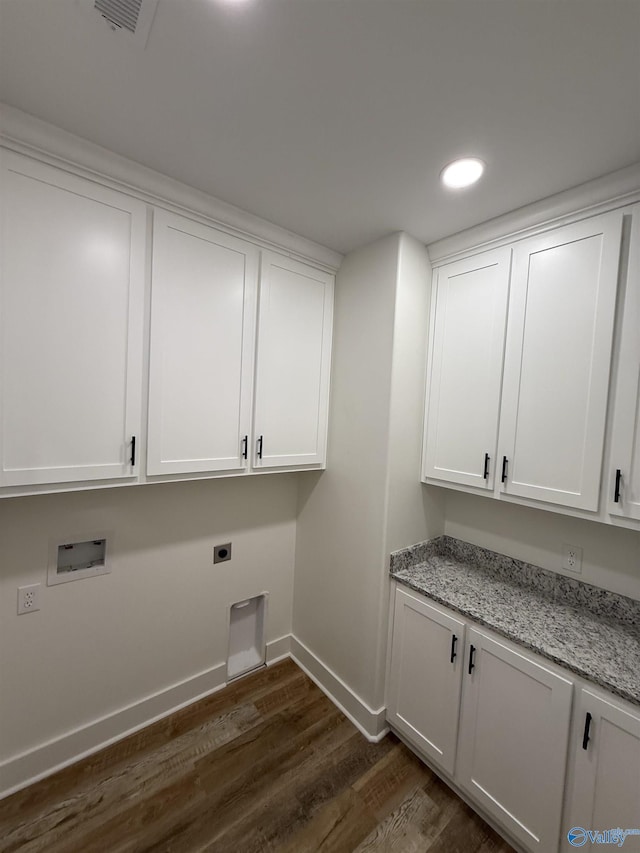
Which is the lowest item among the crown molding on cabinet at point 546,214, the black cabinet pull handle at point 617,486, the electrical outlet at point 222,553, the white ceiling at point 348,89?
the electrical outlet at point 222,553

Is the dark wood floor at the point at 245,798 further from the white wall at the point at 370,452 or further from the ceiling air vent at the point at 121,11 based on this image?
the ceiling air vent at the point at 121,11

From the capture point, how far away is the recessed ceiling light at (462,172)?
126 cm

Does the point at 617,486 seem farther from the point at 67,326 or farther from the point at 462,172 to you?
the point at 67,326

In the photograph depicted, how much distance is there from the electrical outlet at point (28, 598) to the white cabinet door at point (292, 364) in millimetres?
1080

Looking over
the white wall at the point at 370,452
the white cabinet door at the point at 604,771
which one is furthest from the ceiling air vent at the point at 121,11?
the white cabinet door at the point at 604,771

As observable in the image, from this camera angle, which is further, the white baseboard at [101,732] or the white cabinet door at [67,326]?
the white baseboard at [101,732]

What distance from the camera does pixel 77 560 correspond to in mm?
1571

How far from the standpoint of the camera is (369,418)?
6.00 feet

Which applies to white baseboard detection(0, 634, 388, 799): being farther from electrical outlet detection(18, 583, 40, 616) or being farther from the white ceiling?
the white ceiling

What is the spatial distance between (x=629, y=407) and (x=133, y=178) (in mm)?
2098

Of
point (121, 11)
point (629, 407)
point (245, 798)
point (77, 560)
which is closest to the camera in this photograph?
point (121, 11)

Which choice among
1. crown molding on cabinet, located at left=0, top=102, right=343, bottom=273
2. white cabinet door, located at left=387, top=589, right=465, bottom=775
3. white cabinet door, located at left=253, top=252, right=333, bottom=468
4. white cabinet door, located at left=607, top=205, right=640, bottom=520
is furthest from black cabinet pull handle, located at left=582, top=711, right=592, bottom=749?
crown molding on cabinet, located at left=0, top=102, right=343, bottom=273

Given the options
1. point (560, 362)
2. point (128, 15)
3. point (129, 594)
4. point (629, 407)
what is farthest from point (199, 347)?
point (629, 407)

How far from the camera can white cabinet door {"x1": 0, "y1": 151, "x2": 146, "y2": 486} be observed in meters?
1.16
